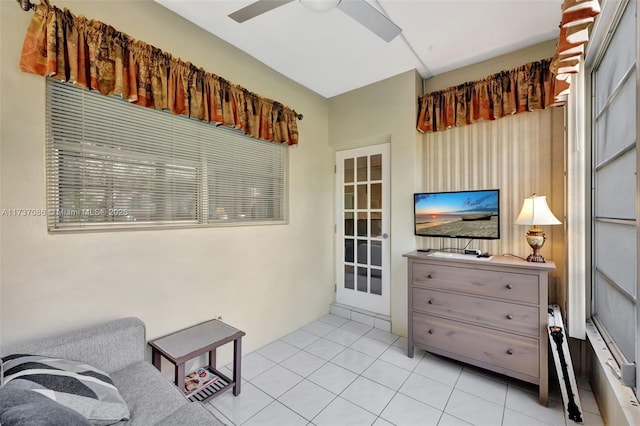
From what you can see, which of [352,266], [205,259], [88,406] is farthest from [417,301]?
[88,406]

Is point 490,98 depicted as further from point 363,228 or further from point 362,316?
point 362,316

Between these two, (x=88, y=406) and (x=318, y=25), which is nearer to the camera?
(x=88, y=406)

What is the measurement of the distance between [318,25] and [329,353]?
289 centimetres

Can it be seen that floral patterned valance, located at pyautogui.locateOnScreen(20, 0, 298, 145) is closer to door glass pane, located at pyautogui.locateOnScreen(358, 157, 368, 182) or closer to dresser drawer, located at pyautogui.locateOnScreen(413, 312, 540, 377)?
door glass pane, located at pyautogui.locateOnScreen(358, 157, 368, 182)

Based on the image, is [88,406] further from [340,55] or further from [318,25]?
[340,55]

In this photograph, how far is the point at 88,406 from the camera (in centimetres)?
113

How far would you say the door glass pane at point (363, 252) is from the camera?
338 cm

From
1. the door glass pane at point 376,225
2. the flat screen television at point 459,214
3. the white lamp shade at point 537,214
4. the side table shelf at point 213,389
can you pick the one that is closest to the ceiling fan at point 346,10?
the flat screen television at point 459,214

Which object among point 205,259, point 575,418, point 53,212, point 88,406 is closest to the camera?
point 88,406

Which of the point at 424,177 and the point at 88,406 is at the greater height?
the point at 424,177

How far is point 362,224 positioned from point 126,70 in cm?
268

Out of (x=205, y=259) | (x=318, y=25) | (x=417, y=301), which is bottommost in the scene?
(x=417, y=301)

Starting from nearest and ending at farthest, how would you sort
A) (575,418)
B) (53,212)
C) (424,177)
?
(53,212), (575,418), (424,177)

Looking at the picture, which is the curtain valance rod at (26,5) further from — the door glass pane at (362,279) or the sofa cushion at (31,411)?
the door glass pane at (362,279)
